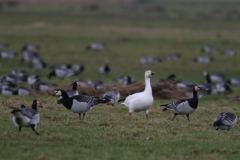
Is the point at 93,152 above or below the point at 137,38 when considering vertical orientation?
below

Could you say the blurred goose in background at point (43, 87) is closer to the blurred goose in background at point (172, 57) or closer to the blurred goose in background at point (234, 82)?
the blurred goose in background at point (234, 82)

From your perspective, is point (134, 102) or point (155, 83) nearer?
point (134, 102)

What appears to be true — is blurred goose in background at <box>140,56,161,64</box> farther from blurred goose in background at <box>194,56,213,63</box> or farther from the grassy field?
blurred goose in background at <box>194,56,213,63</box>

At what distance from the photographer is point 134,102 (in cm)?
1190

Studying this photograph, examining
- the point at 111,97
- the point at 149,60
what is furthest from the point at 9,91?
the point at 149,60

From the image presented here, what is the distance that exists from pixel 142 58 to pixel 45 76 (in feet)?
27.2

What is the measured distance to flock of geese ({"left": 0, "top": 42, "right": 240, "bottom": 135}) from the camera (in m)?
10.1

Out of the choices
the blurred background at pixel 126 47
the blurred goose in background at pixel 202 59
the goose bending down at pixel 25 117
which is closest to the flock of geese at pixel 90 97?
the goose bending down at pixel 25 117

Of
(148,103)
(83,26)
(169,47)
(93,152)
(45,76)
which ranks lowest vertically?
(93,152)

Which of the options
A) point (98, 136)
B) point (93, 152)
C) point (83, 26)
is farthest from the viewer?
point (83, 26)

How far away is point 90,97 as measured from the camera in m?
11.9

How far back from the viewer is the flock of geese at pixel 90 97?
33.1 ft

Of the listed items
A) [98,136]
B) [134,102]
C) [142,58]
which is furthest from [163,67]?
[98,136]

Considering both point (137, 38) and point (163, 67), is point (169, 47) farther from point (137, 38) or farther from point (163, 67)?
point (163, 67)
